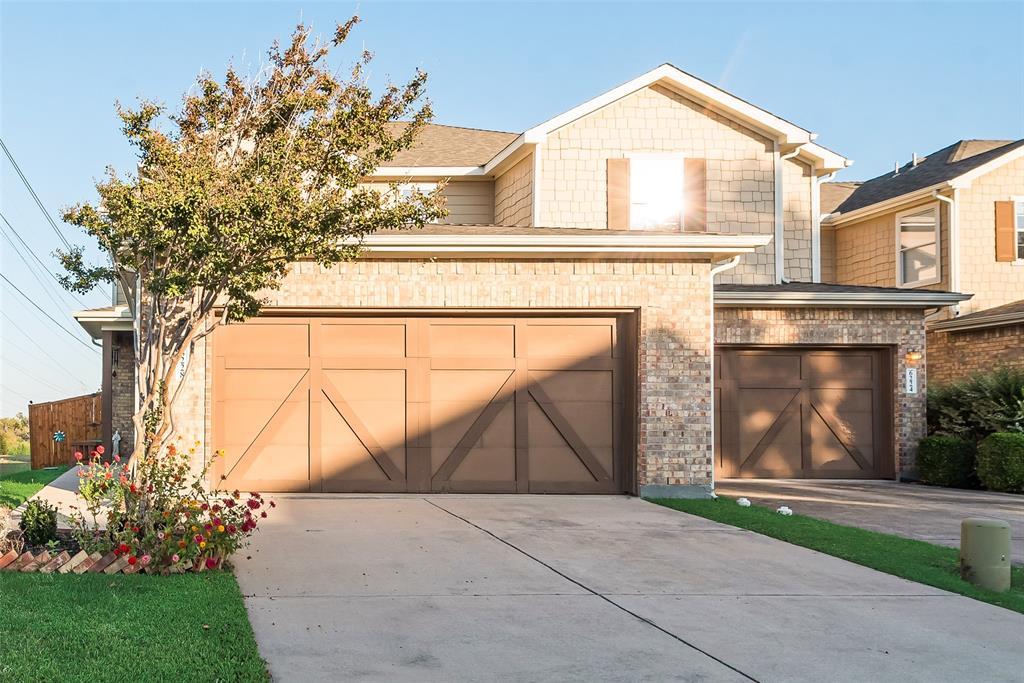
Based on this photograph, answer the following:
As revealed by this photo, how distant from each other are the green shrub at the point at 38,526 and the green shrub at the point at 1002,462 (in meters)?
13.8

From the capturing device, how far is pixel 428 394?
1422 cm

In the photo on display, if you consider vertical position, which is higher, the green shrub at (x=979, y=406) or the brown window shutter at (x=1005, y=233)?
the brown window shutter at (x=1005, y=233)

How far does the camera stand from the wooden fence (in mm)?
22548

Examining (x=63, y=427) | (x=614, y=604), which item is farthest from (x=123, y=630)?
(x=63, y=427)

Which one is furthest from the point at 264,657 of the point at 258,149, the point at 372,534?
the point at 258,149

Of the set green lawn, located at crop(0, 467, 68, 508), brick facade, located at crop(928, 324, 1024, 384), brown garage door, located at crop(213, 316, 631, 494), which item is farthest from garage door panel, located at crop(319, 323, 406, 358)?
brick facade, located at crop(928, 324, 1024, 384)

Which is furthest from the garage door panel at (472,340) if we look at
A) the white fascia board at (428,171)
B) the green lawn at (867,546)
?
the white fascia board at (428,171)

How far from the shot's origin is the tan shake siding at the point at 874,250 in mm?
21500

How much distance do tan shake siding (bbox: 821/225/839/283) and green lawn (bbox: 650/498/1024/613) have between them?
12.3 metres

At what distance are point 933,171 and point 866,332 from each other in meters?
7.18

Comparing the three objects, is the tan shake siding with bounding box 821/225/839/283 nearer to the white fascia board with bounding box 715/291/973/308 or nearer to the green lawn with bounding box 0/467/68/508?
the white fascia board with bounding box 715/291/973/308

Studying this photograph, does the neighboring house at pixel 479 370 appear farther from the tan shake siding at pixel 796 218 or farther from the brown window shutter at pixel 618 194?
the tan shake siding at pixel 796 218

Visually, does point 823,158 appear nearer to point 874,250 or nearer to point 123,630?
point 874,250

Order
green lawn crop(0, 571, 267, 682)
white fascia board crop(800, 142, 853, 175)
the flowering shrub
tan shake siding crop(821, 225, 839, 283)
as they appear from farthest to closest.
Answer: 1. tan shake siding crop(821, 225, 839, 283)
2. white fascia board crop(800, 142, 853, 175)
3. the flowering shrub
4. green lawn crop(0, 571, 267, 682)
